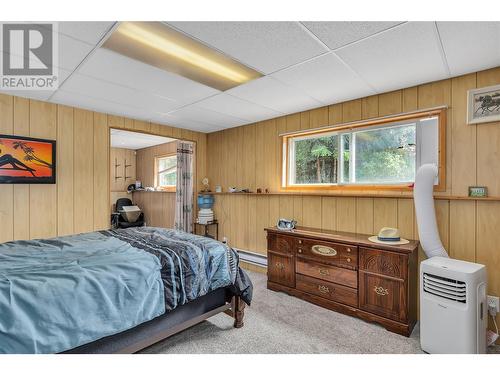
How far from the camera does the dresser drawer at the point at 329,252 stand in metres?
2.63

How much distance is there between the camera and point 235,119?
3969 millimetres

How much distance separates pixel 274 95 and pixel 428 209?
1.92 meters

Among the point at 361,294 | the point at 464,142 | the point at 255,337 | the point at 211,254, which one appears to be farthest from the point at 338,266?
the point at 464,142

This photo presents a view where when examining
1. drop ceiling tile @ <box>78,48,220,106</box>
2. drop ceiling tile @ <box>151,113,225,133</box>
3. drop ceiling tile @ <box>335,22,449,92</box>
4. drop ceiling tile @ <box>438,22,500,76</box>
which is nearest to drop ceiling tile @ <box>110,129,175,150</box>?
drop ceiling tile @ <box>151,113,225,133</box>

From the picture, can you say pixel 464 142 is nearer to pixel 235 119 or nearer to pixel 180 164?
pixel 235 119

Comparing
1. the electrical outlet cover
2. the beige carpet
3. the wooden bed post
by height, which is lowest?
the beige carpet

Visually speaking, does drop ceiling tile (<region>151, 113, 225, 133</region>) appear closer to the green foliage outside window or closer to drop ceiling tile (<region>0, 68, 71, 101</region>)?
drop ceiling tile (<region>0, 68, 71, 101</region>)

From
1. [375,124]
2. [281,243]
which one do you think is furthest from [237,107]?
[281,243]

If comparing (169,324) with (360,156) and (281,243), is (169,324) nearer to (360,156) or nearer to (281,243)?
(281,243)

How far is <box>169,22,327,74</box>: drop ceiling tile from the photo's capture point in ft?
5.41

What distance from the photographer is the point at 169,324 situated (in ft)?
6.59

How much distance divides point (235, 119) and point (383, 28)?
2538mm

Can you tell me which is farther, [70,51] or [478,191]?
[478,191]

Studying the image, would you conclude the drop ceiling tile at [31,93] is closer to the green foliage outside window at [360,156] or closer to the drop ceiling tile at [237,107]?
the drop ceiling tile at [237,107]
